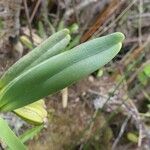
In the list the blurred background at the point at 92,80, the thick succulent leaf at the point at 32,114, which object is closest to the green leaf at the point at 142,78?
the blurred background at the point at 92,80

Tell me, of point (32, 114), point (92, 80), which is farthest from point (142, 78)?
point (32, 114)

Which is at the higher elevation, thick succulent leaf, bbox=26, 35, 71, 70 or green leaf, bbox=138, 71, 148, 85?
thick succulent leaf, bbox=26, 35, 71, 70

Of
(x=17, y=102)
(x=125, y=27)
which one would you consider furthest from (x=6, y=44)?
(x=17, y=102)

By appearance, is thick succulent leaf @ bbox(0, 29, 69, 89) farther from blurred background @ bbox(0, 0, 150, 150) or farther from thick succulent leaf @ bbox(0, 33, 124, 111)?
blurred background @ bbox(0, 0, 150, 150)

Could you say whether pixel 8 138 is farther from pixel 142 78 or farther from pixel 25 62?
pixel 142 78

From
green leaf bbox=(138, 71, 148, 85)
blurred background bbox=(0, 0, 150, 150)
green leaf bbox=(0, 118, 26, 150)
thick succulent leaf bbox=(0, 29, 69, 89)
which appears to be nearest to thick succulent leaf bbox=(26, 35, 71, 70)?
thick succulent leaf bbox=(0, 29, 69, 89)

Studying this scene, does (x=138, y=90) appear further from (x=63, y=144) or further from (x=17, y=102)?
(x=17, y=102)
